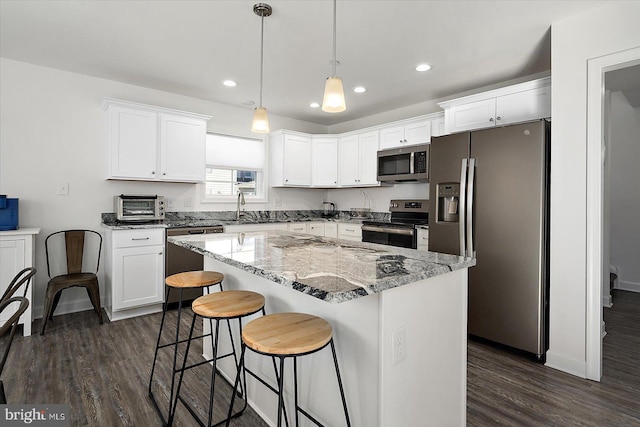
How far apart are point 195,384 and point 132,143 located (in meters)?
2.69

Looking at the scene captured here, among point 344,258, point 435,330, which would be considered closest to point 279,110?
point 344,258

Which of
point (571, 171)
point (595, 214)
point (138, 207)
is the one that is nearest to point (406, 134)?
point (571, 171)

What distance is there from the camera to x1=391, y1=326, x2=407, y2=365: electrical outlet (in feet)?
4.25

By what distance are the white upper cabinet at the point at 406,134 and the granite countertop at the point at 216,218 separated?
1.07 meters

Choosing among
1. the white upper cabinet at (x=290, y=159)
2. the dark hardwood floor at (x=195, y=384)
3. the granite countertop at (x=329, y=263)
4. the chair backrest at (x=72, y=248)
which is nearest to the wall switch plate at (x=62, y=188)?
the chair backrest at (x=72, y=248)

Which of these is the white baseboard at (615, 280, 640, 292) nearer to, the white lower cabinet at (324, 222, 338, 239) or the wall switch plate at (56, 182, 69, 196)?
the white lower cabinet at (324, 222, 338, 239)

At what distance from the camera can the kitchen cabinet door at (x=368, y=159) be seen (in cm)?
468

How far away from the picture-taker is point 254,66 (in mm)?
3354

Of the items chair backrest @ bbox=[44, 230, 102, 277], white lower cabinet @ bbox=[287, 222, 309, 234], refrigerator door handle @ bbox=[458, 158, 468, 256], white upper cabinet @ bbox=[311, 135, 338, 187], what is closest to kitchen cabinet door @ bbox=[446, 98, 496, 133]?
refrigerator door handle @ bbox=[458, 158, 468, 256]

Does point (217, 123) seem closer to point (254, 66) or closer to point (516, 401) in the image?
point (254, 66)

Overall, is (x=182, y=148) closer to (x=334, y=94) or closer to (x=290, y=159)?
(x=290, y=159)

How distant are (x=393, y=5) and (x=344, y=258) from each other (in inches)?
73.1

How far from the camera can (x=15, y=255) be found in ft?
9.52

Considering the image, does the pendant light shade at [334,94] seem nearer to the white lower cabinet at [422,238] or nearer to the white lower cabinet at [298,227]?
the white lower cabinet at [422,238]
